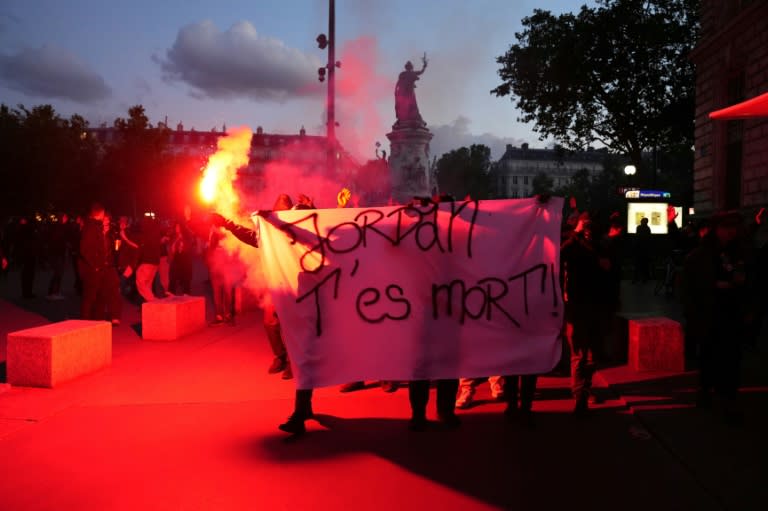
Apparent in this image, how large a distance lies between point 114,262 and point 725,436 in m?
9.36

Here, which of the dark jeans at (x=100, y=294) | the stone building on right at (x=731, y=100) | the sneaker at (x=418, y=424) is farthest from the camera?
the stone building on right at (x=731, y=100)

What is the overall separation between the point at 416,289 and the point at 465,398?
1.43 meters

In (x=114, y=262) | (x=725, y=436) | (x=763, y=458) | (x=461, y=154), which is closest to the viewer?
(x=763, y=458)

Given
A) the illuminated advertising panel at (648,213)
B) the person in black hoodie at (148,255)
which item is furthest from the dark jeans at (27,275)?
the illuminated advertising panel at (648,213)

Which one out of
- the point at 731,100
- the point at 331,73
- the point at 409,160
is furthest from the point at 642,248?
the point at 409,160

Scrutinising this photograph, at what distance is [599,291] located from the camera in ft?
18.9

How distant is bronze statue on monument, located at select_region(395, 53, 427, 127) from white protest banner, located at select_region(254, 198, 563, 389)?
30.9 meters

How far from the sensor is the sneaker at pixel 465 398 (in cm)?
608

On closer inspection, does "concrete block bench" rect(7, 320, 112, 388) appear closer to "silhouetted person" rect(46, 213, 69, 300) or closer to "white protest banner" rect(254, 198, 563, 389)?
"white protest banner" rect(254, 198, 563, 389)

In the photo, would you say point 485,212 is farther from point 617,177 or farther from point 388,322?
point 617,177

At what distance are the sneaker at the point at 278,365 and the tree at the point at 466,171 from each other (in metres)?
101

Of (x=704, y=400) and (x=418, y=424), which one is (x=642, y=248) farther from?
(x=418, y=424)

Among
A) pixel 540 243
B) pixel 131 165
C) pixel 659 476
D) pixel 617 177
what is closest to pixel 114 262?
pixel 540 243

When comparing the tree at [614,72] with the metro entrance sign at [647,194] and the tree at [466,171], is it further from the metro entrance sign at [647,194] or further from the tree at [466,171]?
the tree at [466,171]
